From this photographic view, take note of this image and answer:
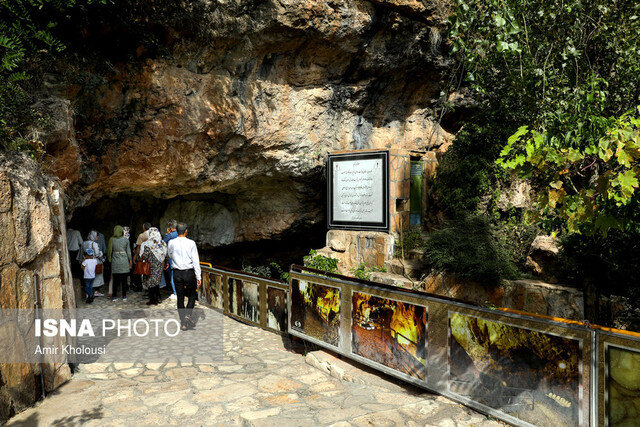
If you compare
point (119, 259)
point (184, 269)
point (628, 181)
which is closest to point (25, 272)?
point (184, 269)

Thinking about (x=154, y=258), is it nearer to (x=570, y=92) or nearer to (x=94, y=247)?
(x=94, y=247)

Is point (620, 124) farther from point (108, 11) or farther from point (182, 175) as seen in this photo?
point (182, 175)

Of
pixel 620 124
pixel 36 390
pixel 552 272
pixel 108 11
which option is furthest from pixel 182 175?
pixel 620 124

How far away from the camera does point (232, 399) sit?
439 centimetres

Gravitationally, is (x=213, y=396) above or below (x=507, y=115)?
below

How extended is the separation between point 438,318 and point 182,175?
6643mm

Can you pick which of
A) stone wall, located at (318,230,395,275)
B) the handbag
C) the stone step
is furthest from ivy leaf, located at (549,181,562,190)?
the handbag

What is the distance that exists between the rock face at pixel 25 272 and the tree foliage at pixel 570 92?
4322 mm

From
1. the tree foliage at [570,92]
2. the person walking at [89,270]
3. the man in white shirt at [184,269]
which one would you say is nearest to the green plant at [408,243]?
the tree foliage at [570,92]

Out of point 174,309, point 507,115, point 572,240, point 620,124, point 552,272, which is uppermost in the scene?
point 507,115

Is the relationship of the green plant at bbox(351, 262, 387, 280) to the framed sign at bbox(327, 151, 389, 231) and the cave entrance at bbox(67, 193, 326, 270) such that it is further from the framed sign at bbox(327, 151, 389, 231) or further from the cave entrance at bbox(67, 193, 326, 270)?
the cave entrance at bbox(67, 193, 326, 270)

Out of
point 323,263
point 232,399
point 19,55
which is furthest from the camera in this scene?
point 323,263

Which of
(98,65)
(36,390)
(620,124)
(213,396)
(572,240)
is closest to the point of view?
(620,124)

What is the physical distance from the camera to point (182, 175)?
917 cm
